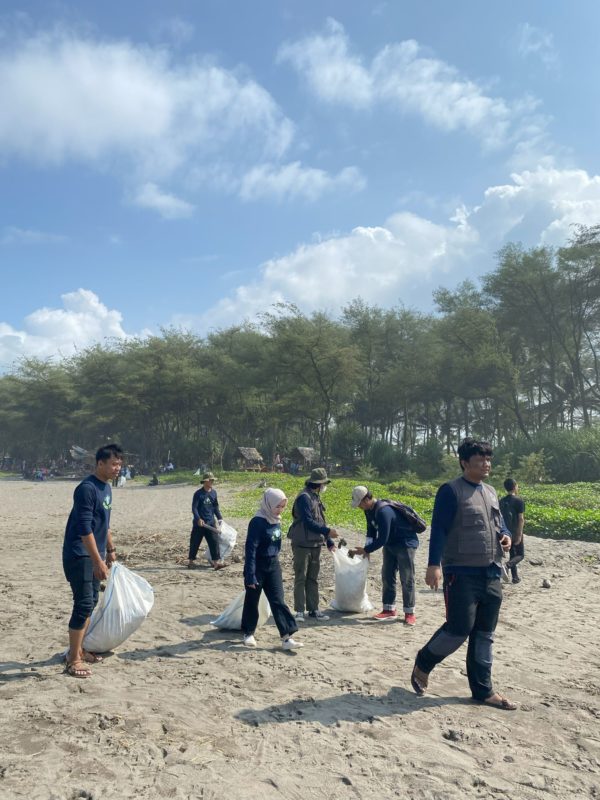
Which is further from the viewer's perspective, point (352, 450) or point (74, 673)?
point (352, 450)

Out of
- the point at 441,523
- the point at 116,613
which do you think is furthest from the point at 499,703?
the point at 116,613

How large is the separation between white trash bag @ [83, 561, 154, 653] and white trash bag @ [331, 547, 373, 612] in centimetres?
249

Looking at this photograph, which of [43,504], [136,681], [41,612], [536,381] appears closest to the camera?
[136,681]

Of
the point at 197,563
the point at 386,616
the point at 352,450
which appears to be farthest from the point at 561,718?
the point at 352,450

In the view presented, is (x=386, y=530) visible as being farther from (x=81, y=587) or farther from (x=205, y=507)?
(x=205, y=507)

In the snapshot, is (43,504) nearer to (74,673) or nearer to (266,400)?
(74,673)

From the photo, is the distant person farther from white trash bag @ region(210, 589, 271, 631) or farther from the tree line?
the tree line

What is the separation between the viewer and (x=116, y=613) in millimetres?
5117

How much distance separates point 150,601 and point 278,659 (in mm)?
1276

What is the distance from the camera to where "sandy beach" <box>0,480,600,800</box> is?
3252mm

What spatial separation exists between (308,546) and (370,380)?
3937 cm

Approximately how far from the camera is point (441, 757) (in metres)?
3.53

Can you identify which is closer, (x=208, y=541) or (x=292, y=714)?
(x=292, y=714)

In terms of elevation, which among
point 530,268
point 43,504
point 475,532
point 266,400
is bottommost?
point 43,504
